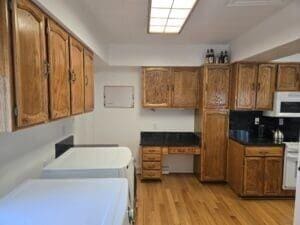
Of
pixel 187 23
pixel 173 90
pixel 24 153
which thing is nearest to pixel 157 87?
pixel 173 90

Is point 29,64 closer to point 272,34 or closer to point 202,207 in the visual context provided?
point 272,34

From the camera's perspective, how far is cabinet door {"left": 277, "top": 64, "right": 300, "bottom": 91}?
3.93 metres

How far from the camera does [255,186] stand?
3707mm

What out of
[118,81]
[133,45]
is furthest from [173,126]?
[133,45]

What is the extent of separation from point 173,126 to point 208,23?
2.34 metres

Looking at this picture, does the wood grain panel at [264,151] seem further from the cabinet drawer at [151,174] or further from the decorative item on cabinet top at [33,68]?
the decorative item on cabinet top at [33,68]

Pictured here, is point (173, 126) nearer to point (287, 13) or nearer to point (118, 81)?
point (118, 81)

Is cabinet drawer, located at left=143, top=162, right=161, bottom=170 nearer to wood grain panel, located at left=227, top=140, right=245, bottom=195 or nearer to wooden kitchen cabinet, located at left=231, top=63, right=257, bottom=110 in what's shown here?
wood grain panel, located at left=227, top=140, right=245, bottom=195

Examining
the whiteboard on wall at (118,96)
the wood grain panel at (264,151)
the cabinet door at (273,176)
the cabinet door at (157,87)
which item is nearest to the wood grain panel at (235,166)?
the wood grain panel at (264,151)

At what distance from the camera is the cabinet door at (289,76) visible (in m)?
3.93

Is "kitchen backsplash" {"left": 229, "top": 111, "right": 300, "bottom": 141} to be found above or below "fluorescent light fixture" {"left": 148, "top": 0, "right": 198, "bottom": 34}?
below

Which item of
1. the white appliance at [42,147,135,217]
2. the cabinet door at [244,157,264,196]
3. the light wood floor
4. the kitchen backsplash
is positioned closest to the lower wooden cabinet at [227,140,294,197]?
the cabinet door at [244,157,264,196]

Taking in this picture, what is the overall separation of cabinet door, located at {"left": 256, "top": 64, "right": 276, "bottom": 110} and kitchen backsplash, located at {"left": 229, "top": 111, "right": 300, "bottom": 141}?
418mm

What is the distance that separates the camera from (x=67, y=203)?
1.31m
